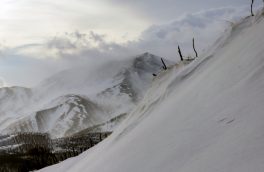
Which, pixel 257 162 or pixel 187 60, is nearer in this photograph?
pixel 257 162

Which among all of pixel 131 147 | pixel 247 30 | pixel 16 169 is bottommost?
pixel 16 169

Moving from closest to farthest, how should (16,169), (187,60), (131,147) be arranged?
(131,147)
(187,60)
(16,169)

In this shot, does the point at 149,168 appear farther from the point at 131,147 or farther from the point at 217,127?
the point at 131,147

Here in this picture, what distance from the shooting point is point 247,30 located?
1473 centimetres

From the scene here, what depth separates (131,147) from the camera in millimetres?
12344

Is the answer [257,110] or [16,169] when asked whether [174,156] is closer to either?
[257,110]

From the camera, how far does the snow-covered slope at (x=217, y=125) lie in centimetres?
663

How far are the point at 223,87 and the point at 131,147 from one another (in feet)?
11.7

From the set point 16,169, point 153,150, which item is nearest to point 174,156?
point 153,150

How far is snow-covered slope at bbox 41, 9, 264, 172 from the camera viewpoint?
663 cm

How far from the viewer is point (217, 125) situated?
8.50m

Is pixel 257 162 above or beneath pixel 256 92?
beneath

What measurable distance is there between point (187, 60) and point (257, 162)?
15.6 m

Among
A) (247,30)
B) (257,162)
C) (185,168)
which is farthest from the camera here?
(247,30)
